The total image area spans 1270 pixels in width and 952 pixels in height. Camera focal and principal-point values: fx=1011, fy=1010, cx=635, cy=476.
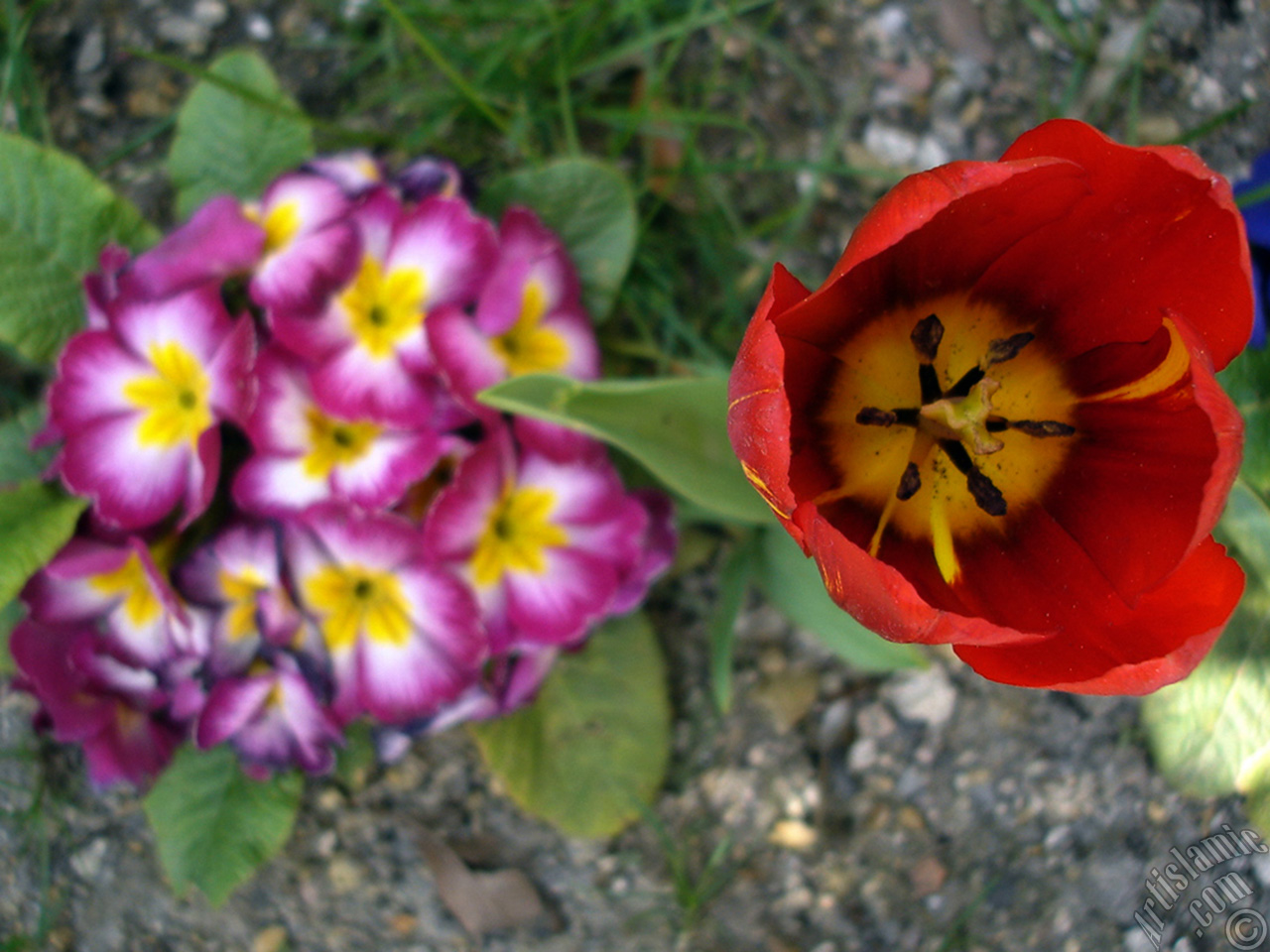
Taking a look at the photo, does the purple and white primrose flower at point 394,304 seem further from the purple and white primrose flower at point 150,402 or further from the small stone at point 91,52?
the small stone at point 91,52

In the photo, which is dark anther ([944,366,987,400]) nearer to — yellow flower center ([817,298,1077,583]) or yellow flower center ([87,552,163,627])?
yellow flower center ([817,298,1077,583])

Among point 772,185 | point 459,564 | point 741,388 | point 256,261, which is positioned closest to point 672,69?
point 772,185

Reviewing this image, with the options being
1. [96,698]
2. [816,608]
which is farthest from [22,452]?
[816,608]

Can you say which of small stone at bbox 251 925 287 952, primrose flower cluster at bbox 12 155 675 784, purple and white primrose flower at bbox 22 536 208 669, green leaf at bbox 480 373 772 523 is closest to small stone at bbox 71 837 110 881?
small stone at bbox 251 925 287 952

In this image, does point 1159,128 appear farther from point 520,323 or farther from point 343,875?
point 343,875

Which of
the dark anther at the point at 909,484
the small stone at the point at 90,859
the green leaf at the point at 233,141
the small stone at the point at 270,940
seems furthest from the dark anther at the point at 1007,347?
the small stone at the point at 90,859

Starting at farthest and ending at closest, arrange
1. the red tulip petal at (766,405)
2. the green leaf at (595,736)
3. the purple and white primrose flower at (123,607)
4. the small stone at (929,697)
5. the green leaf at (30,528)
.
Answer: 1. the small stone at (929,697)
2. the green leaf at (595,736)
3. the purple and white primrose flower at (123,607)
4. the green leaf at (30,528)
5. the red tulip petal at (766,405)

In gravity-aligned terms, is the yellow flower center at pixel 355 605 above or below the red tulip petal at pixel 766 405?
below
